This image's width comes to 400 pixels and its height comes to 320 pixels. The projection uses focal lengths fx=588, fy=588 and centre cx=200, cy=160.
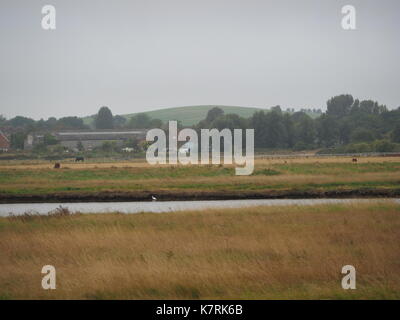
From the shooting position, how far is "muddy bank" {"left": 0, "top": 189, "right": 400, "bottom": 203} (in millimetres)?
38250

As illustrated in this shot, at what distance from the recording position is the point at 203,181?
44875 mm

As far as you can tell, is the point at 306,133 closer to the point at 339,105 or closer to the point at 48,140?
the point at 48,140

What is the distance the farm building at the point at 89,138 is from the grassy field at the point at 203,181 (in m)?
59.3

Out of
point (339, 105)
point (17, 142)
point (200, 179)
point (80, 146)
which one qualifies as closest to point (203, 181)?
point (200, 179)

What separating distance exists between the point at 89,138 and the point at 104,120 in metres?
40.0

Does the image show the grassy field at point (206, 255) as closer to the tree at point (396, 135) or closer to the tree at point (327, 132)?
the tree at point (396, 135)

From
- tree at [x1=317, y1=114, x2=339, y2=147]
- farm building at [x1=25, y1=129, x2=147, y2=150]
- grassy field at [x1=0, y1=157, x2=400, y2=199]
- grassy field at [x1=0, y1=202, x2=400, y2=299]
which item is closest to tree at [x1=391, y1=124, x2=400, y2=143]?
tree at [x1=317, y1=114, x2=339, y2=147]

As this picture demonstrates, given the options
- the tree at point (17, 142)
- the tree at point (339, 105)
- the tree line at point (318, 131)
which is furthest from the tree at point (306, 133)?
the tree at point (339, 105)

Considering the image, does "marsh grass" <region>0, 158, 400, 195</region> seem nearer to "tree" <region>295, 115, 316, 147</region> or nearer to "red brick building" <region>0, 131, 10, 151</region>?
"tree" <region>295, 115, 316, 147</region>

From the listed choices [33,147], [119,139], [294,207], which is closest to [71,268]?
[294,207]

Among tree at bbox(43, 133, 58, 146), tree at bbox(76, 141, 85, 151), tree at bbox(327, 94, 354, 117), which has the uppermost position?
tree at bbox(327, 94, 354, 117)

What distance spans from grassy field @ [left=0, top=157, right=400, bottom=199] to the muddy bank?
7cm

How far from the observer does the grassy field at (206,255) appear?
498 inches
